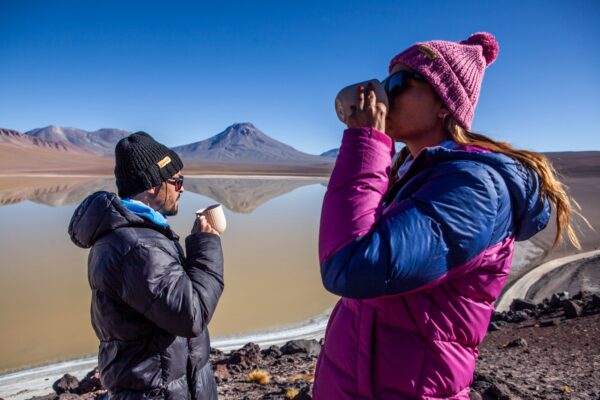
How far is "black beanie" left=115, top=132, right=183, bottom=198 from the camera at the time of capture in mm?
1736

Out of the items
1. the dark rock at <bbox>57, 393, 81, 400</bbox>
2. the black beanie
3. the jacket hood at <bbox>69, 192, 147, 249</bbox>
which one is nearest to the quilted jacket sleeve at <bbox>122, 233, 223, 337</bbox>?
the jacket hood at <bbox>69, 192, 147, 249</bbox>

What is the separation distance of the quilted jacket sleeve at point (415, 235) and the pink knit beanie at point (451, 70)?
24cm

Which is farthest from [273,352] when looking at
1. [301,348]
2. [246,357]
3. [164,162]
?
[164,162]

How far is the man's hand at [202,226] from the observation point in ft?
5.70

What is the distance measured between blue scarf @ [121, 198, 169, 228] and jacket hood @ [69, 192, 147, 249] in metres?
0.07

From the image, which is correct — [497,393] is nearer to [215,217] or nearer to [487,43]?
[215,217]

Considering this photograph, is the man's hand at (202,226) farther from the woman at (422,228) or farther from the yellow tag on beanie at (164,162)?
the woman at (422,228)

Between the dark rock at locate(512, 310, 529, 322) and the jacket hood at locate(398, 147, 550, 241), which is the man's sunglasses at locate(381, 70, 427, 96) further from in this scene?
the dark rock at locate(512, 310, 529, 322)

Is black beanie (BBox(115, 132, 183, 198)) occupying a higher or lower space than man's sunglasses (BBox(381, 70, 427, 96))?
lower

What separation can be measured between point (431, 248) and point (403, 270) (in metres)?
0.07

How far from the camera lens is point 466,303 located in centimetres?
95

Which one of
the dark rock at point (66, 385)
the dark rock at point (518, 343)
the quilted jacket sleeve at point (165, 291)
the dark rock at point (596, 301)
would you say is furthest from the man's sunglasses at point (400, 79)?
the dark rock at point (596, 301)

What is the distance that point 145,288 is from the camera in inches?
56.7

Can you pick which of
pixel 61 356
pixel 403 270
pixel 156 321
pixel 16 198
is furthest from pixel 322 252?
pixel 16 198
